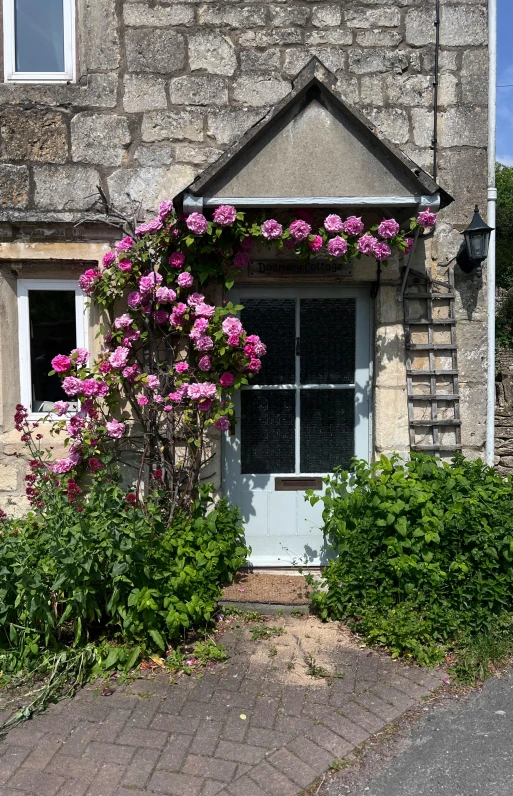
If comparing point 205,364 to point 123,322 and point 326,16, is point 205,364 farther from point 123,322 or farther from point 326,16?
point 326,16

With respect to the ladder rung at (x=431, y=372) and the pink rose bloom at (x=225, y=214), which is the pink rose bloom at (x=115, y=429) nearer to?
the pink rose bloom at (x=225, y=214)

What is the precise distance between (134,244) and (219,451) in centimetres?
157

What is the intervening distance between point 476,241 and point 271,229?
55.7 inches

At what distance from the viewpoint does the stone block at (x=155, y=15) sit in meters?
4.37

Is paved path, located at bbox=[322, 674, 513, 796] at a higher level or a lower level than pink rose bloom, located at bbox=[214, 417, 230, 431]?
lower

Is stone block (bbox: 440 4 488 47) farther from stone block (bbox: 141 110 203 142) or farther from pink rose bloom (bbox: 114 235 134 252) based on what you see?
pink rose bloom (bbox: 114 235 134 252)

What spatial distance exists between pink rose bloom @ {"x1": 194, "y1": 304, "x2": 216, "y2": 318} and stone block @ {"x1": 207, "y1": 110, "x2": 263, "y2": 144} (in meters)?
1.25

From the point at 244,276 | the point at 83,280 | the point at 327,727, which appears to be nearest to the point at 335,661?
the point at 327,727

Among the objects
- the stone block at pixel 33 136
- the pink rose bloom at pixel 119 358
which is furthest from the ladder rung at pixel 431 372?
the stone block at pixel 33 136

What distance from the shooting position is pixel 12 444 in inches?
177

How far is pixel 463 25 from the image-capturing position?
14.4ft

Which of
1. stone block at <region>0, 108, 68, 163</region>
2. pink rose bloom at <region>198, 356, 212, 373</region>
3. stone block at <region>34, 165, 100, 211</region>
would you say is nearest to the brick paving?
pink rose bloom at <region>198, 356, 212, 373</region>

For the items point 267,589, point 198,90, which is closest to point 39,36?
point 198,90

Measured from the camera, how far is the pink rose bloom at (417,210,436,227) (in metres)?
3.97
